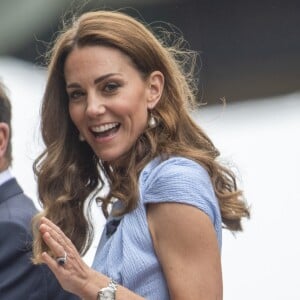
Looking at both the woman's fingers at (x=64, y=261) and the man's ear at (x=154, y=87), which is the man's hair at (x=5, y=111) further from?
the woman's fingers at (x=64, y=261)

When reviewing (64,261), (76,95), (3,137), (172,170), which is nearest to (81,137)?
(76,95)

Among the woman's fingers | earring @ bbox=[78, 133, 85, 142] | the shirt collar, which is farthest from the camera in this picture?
the shirt collar

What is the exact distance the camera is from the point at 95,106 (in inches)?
89.1

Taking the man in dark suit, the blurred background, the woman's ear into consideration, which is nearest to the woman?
the man in dark suit

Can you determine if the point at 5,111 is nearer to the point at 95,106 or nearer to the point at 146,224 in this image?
the point at 95,106

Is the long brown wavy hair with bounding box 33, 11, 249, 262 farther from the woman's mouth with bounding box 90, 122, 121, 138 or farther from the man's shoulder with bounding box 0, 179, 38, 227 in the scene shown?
the man's shoulder with bounding box 0, 179, 38, 227

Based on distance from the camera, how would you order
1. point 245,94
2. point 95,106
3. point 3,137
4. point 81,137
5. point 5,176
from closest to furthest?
1. point 95,106
2. point 81,137
3. point 5,176
4. point 3,137
5. point 245,94

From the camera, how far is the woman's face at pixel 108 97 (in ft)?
7.43

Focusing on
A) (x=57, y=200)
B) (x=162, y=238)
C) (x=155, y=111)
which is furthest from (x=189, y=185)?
(x=57, y=200)

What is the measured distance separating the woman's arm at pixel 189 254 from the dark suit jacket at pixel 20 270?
0.57 meters

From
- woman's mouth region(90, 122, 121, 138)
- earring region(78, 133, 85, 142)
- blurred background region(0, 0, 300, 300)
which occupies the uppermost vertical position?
woman's mouth region(90, 122, 121, 138)

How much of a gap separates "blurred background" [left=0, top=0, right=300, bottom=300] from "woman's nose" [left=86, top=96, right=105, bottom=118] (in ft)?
4.28

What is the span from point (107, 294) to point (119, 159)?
356 mm

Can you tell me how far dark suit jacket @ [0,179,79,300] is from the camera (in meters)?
2.56
